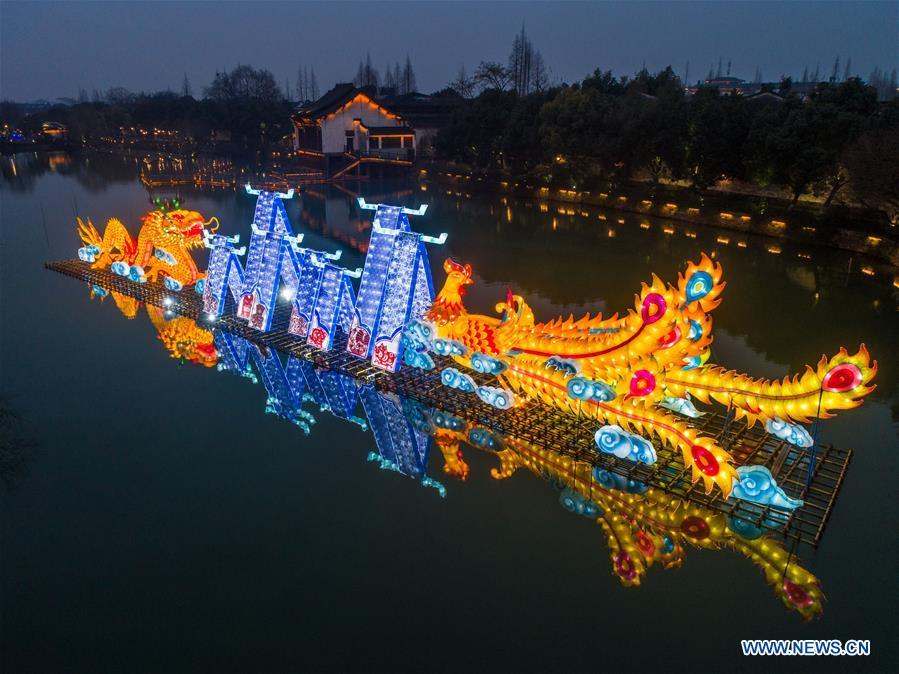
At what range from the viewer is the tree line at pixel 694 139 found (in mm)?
26188

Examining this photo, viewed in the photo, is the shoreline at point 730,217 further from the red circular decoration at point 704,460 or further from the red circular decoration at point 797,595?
the red circular decoration at point 797,595

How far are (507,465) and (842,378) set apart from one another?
480cm

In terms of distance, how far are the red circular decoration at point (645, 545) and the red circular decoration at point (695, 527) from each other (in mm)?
520

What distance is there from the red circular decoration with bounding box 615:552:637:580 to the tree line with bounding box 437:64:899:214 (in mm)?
21074

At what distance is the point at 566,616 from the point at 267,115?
230 ft

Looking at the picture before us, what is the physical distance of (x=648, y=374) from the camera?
9406 mm

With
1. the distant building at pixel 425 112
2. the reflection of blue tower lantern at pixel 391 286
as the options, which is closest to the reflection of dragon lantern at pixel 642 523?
the reflection of blue tower lantern at pixel 391 286

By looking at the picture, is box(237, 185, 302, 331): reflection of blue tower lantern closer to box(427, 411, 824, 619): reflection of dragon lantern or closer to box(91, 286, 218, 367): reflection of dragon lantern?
box(91, 286, 218, 367): reflection of dragon lantern

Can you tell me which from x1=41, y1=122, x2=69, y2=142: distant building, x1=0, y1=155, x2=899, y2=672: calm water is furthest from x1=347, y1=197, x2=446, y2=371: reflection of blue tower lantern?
x1=41, y1=122, x2=69, y2=142: distant building

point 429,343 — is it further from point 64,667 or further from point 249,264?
point 64,667

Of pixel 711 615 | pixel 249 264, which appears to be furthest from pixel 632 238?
pixel 711 615

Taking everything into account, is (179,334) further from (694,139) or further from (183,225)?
(694,139)

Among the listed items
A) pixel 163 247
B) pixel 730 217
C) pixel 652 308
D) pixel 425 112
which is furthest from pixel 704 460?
pixel 425 112

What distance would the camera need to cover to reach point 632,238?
27594mm
